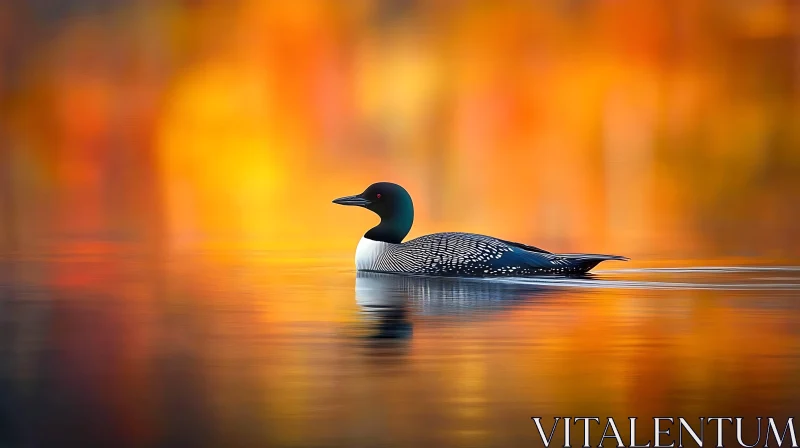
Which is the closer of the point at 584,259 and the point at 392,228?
the point at 584,259

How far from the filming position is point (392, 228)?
8547 mm

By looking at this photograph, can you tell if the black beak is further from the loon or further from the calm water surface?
the calm water surface

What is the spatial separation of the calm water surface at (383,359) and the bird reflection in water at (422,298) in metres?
0.02

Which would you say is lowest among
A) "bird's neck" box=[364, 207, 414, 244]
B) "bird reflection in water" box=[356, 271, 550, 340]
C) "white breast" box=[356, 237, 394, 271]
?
"bird reflection in water" box=[356, 271, 550, 340]

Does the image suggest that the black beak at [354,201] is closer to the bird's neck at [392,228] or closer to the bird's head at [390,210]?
the bird's head at [390,210]

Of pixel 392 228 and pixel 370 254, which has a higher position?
pixel 392 228

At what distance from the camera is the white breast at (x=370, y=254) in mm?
8336

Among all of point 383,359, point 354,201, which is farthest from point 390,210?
point 383,359

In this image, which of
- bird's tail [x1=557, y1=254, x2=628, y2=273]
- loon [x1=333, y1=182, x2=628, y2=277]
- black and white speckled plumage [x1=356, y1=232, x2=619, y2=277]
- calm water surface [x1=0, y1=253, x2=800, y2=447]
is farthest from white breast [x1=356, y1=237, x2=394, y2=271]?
bird's tail [x1=557, y1=254, x2=628, y2=273]

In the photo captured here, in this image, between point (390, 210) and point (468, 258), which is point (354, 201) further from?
point (468, 258)

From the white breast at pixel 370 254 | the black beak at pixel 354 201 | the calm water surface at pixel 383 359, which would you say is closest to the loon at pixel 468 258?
the white breast at pixel 370 254

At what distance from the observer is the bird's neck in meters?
8.52

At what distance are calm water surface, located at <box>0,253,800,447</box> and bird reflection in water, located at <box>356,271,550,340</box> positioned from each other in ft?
0.06

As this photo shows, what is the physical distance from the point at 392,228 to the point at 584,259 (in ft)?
5.02
